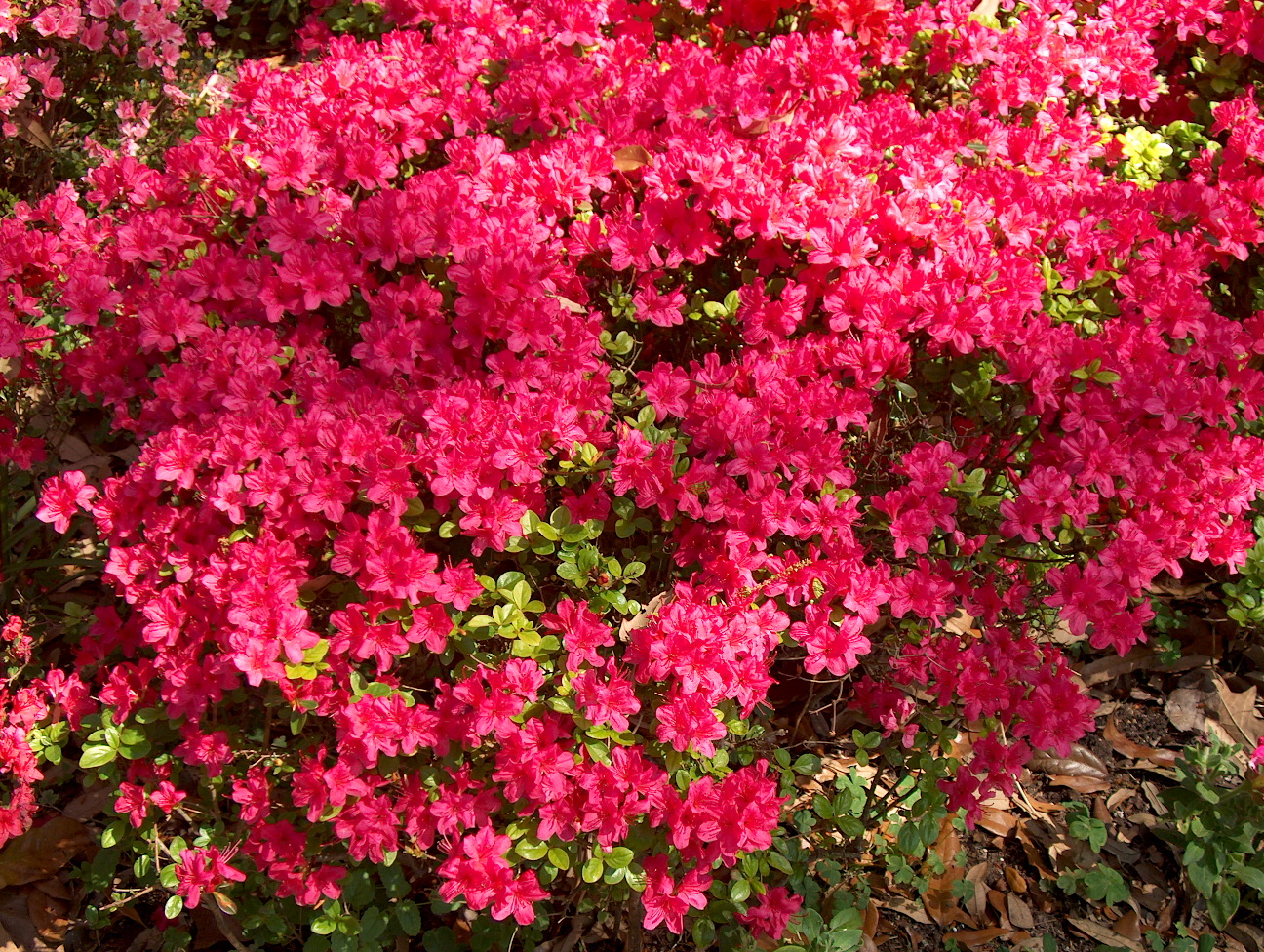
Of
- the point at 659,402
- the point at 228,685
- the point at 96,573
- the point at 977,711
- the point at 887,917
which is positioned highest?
the point at 659,402

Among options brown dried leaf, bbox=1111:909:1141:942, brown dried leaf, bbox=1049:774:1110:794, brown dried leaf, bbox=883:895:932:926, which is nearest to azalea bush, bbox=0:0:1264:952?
brown dried leaf, bbox=883:895:932:926

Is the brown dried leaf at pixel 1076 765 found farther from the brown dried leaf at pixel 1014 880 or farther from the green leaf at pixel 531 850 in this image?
the green leaf at pixel 531 850

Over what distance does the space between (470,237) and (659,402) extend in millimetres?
557

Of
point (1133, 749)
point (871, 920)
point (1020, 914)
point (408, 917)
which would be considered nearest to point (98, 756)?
point (408, 917)

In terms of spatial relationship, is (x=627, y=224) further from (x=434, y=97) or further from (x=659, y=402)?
(x=434, y=97)

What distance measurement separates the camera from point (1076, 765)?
274 centimetres

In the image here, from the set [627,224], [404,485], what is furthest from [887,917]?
[627,224]

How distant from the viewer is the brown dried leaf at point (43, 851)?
8.06 feet

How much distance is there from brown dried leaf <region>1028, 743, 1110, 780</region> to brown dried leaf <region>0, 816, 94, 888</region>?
8.11 ft

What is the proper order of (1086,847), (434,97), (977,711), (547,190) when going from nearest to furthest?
(977,711)
(547,190)
(1086,847)
(434,97)

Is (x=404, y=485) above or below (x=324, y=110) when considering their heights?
below

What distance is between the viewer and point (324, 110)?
2.70 meters

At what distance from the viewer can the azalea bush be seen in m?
1.83

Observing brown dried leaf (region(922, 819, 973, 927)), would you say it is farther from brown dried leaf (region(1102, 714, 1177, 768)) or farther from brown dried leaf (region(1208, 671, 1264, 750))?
brown dried leaf (region(1208, 671, 1264, 750))
